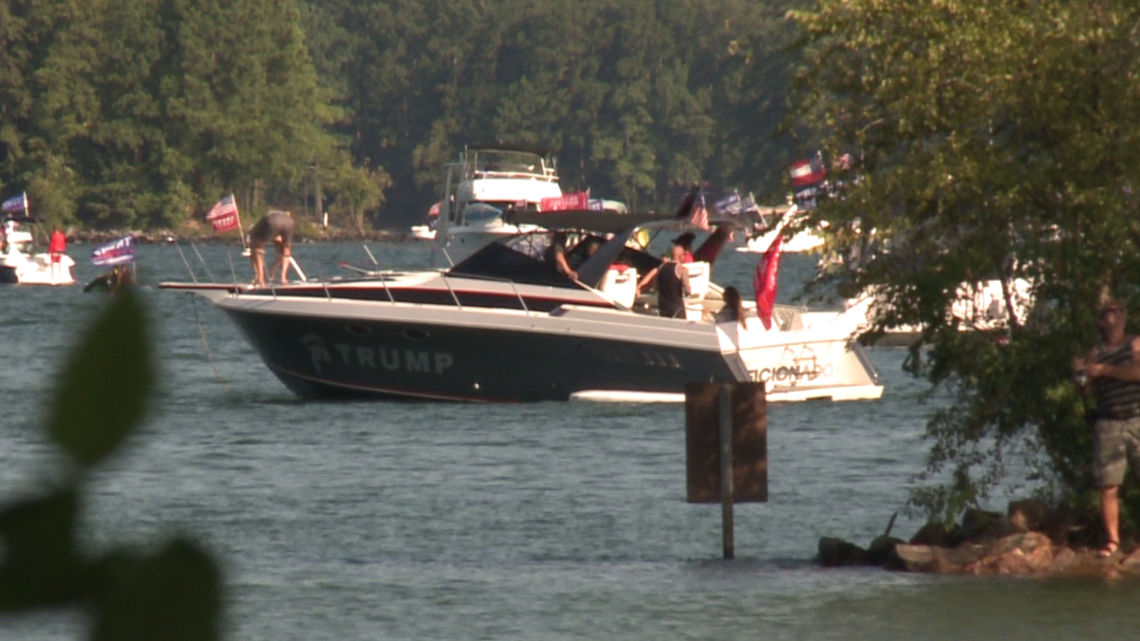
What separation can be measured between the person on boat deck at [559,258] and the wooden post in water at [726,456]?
9.39m

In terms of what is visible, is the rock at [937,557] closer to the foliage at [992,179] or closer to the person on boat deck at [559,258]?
the foliage at [992,179]

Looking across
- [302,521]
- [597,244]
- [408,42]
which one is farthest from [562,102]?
[302,521]

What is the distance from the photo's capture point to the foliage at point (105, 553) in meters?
0.75

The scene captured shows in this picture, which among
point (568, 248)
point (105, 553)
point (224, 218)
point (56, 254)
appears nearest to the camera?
point (105, 553)

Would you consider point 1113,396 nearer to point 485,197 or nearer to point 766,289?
point 766,289

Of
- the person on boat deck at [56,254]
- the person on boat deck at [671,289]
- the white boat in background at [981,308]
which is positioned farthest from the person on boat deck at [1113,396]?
the person on boat deck at [56,254]

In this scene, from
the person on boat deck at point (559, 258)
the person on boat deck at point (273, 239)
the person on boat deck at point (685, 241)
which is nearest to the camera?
the person on boat deck at point (559, 258)

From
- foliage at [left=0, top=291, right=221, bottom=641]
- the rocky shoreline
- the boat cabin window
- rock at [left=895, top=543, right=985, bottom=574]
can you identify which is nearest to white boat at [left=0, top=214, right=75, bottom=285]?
the boat cabin window

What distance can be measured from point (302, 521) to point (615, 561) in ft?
9.54

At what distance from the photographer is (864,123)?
11656 millimetres

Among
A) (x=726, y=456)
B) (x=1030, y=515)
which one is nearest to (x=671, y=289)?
(x=726, y=456)

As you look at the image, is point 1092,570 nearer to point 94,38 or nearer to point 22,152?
point 94,38

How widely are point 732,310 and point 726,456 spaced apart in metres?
9.18

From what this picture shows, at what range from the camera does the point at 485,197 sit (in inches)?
2082
